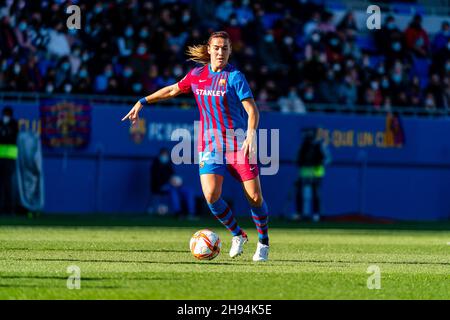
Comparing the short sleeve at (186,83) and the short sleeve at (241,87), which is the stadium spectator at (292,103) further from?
the short sleeve at (241,87)

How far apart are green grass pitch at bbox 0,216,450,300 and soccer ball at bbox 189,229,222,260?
0.18m

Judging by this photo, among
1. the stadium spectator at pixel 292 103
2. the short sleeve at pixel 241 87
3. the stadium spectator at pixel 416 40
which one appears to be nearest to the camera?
the short sleeve at pixel 241 87

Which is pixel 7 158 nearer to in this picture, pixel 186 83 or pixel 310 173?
pixel 310 173

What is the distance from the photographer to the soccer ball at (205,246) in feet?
42.8

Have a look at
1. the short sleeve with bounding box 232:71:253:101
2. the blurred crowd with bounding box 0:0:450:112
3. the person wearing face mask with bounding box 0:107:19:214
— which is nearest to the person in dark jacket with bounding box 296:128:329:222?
the blurred crowd with bounding box 0:0:450:112

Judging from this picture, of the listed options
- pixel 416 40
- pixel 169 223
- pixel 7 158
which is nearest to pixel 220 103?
pixel 169 223

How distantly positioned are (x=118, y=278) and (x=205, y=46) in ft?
10.9

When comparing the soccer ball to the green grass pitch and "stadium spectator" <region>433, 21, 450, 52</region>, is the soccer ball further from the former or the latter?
"stadium spectator" <region>433, 21, 450, 52</region>

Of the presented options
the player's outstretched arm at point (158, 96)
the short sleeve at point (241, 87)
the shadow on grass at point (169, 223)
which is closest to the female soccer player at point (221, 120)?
the short sleeve at point (241, 87)

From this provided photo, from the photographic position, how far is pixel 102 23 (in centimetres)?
2681

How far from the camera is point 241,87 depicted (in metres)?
12.7

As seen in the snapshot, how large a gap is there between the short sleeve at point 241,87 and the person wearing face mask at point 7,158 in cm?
1223

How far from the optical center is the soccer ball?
1305 cm
